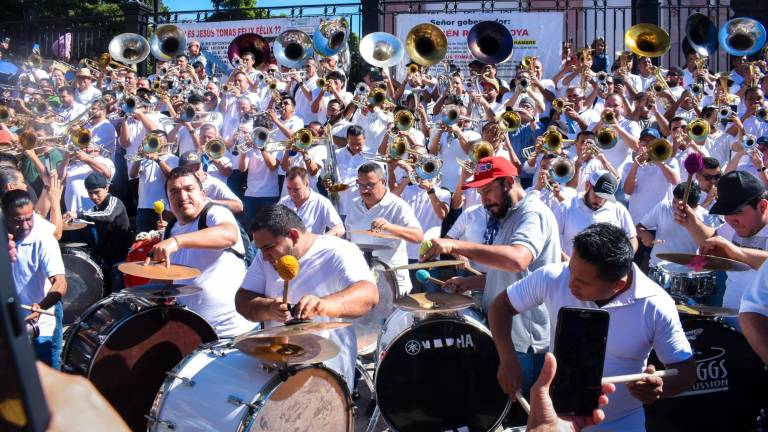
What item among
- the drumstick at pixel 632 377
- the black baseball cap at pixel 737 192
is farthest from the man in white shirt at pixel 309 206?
the drumstick at pixel 632 377

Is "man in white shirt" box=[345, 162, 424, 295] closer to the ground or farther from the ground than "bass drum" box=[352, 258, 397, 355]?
farther from the ground

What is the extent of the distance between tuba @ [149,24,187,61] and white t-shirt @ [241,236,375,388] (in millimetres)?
12260

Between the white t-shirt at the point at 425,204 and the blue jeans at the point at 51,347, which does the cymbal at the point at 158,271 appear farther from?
the white t-shirt at the point at 425,204

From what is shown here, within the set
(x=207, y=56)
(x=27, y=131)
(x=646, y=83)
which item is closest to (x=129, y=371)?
(x=27, y=131)

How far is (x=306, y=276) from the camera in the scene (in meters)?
4.62

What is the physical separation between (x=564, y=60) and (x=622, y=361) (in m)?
11.9

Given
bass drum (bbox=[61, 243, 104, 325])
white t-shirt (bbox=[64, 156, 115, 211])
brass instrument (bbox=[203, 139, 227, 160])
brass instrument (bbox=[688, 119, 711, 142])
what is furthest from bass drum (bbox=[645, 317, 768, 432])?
white t-shirt (bbox=[64, 156, 115, 211])

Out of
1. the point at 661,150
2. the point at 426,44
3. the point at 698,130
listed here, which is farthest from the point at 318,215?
the point at 426,44

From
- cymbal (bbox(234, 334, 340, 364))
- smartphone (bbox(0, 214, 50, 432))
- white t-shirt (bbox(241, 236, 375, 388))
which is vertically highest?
smartphone (bbox(0, 214, 50, 432))

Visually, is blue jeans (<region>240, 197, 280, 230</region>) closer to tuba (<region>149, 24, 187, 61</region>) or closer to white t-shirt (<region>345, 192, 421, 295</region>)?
white t-shirt (<region>345, 192, 421, 295</region>)

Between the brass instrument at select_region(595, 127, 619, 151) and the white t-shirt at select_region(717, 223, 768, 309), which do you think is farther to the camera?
the brass instrument at select_region(595, 127, 619, 151)

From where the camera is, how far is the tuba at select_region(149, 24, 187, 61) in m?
15.8

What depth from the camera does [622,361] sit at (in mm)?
3570

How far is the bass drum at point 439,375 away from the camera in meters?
5.08
